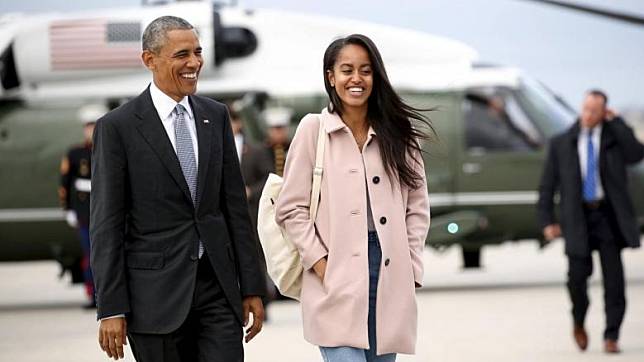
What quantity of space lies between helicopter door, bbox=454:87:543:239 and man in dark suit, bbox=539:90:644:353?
17.6 feet

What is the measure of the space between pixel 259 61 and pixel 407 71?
1.50 metres

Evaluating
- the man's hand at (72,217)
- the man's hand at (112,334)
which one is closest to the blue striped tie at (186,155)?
the man's hand at (112,334)

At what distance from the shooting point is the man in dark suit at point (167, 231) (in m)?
4.96

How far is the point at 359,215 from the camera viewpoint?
5082 mm

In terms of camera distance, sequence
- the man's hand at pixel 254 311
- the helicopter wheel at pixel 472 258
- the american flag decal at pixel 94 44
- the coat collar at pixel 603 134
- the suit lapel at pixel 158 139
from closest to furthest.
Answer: the suit lapel at pixel 158 139, the man's hand at pixel 254 311, the coat collar at pixel 603 134, the american flag decal at pixel 94 44, the helicopter wheel at pixel 472 258

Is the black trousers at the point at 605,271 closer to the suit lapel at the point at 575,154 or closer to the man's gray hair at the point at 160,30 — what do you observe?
the suit lapel at the point at 575,154

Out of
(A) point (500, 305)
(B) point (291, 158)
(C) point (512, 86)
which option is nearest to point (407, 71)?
(C) point (512, 86)

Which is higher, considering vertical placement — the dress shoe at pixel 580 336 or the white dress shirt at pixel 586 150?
the white dress shirt at pixel 586 150

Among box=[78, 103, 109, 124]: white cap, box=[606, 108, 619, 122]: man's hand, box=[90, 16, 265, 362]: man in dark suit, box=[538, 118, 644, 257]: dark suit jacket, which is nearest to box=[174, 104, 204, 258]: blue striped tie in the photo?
box=[90, 16, 265, 362]: man in dark suit

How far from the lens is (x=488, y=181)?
51.4 feet

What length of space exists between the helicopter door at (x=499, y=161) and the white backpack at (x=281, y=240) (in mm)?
10415

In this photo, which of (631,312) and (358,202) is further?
(631,312)

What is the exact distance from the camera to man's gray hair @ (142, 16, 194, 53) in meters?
5.05

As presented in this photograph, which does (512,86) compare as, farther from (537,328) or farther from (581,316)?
(581,316)
